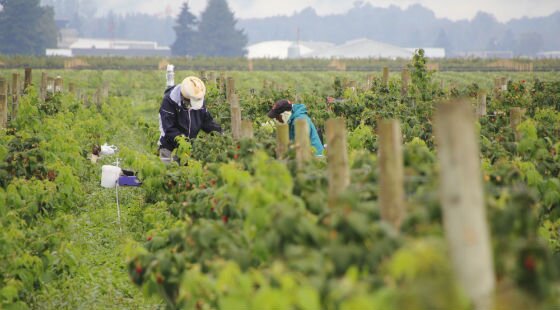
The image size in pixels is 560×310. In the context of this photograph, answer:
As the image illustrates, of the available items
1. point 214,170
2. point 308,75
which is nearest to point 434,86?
point 214,170

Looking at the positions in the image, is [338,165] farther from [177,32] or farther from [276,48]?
[276,48]

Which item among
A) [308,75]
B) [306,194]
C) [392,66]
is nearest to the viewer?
[306,194]

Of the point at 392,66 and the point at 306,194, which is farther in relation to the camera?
the point at 392,66

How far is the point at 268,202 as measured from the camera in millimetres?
5273

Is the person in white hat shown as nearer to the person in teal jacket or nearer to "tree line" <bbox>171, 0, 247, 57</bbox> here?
the person in teal jacket

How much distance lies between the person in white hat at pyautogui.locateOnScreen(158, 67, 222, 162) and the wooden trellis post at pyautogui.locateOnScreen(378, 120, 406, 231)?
22.0 ft

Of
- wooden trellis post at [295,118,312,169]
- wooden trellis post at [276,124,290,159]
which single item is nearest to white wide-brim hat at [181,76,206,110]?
wooden trellis post at [276,124,290,159]

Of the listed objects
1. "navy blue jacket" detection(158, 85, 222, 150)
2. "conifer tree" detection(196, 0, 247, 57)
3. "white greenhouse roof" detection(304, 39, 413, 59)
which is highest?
"conifer tree" detection(196, 0, 247, 57)

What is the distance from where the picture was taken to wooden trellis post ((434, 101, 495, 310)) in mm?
3619

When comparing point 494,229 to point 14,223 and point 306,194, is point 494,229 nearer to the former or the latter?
point 306,194

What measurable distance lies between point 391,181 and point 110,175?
7.44m

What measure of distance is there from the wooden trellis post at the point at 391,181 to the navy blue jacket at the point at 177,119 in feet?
22.5

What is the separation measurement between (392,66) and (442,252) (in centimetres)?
5637

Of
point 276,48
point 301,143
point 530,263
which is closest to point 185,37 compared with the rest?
point 276,48
